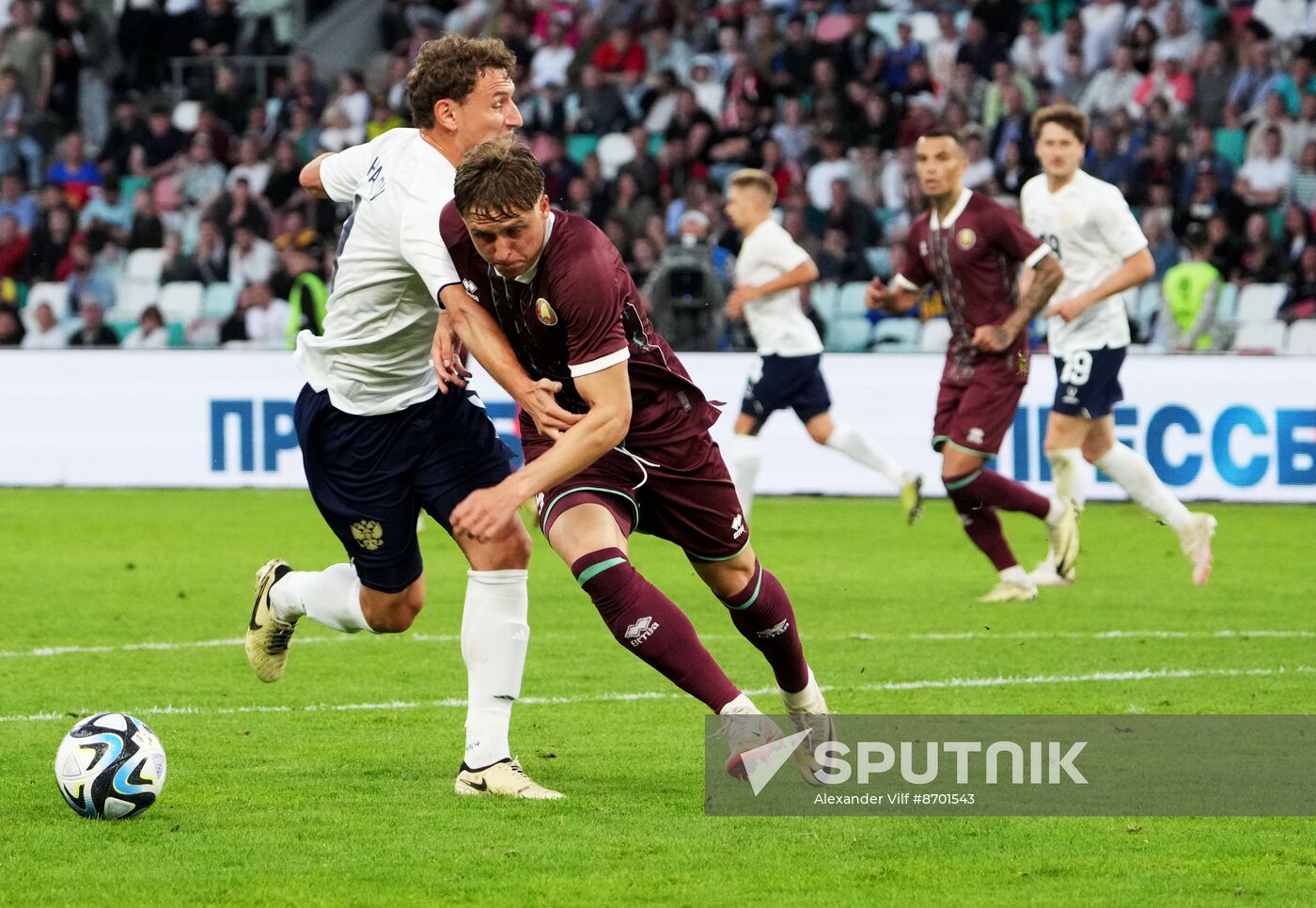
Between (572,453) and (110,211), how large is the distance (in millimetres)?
17928

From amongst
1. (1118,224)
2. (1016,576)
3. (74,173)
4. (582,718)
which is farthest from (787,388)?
(74,173)

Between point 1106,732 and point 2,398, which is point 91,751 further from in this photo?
point 2,398

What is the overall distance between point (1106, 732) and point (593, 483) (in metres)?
2.04

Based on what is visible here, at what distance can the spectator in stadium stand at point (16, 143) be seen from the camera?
75.6 ft

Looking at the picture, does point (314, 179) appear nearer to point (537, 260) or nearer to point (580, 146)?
point (537, 260)

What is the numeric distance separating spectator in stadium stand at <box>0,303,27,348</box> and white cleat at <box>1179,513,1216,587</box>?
1250 cm

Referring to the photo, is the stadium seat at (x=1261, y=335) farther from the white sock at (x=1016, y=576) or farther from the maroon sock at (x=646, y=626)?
the maroon sock at (x=646, y=626)

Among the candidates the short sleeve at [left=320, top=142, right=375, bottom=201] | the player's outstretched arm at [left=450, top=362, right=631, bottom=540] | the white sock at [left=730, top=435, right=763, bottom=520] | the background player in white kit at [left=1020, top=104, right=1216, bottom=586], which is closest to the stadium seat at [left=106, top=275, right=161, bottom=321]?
the white sock at [left=730, top=435, right=763, bottom=520]

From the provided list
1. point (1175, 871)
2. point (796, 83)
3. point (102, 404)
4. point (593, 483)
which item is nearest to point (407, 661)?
point (593, 483)

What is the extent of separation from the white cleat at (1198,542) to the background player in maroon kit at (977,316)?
754mm

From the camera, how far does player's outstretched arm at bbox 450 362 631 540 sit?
4.98 m

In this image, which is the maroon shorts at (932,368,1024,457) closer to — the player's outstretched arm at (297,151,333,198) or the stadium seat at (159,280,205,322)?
the player's outstretched arm at (297,151,333,198)

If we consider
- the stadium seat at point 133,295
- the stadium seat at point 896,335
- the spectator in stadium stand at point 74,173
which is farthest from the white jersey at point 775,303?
the spectator in stadium stand at point 74,173

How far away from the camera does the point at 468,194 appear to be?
520 cm
